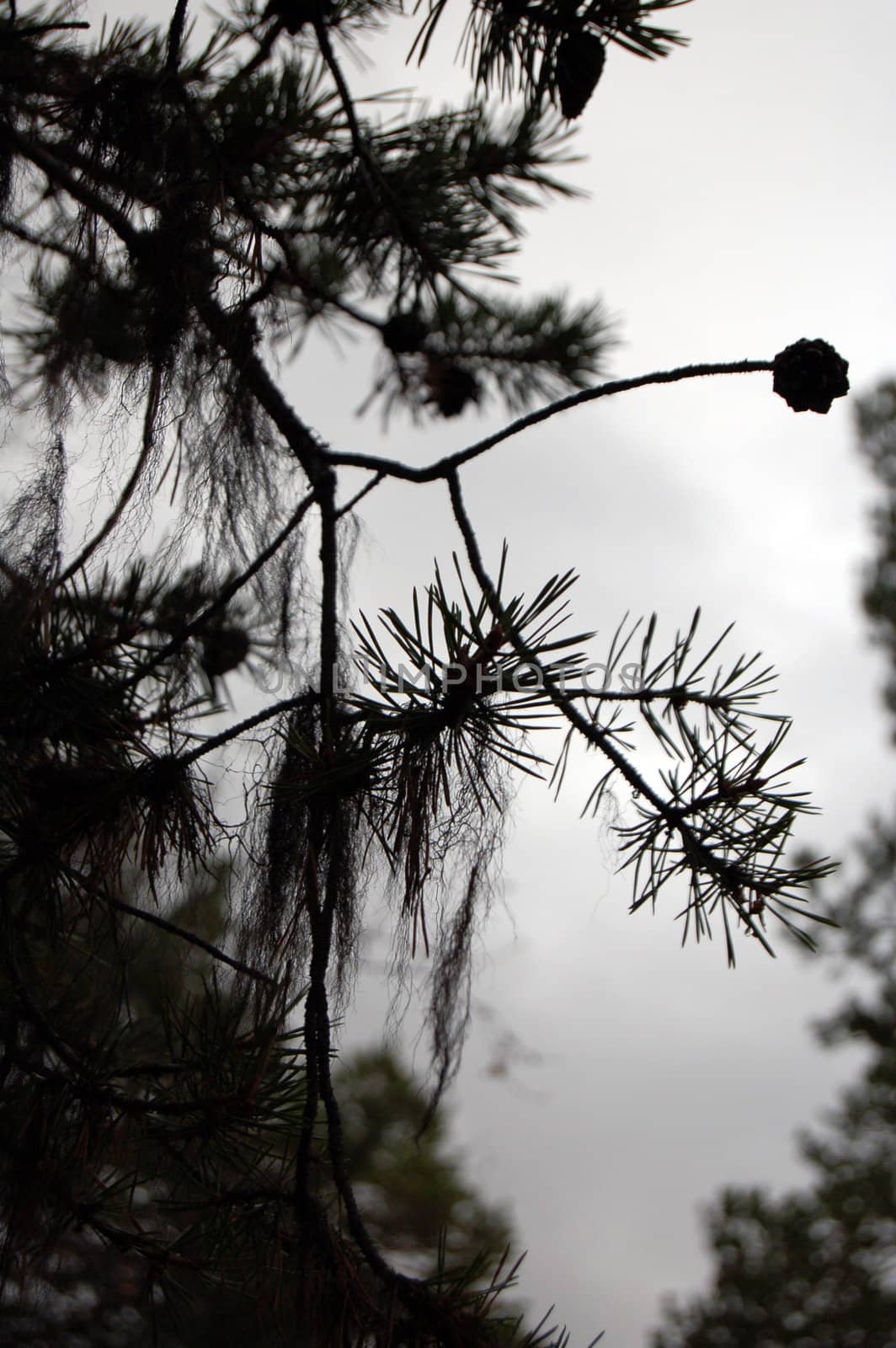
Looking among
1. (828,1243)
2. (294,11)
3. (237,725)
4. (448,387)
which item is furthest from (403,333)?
(828,1243)

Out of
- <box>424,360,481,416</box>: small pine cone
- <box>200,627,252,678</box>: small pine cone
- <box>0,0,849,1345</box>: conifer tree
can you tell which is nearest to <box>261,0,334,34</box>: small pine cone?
A: <box>0,0,849,1345</box>: conifer tree

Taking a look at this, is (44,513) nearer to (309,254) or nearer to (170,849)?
(170,849)

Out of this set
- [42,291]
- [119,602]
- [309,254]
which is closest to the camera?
[119,602]

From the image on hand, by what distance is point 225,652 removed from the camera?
3.45 ft

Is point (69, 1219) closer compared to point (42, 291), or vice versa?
point (69, 1219)

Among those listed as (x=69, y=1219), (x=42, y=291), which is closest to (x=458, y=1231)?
(x=69, y=1219)

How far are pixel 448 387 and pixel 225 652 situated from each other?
384 millimetres

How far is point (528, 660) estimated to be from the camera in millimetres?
498

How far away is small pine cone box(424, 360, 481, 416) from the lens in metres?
1.17

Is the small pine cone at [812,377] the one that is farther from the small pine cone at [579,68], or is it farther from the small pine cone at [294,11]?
the small pine cone at [294,11]

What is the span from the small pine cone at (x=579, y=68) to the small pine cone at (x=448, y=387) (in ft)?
1.22

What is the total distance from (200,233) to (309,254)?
1.53 ft

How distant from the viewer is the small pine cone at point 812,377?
1.82ft

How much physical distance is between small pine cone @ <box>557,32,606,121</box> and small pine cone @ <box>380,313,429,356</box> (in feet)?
0.88
